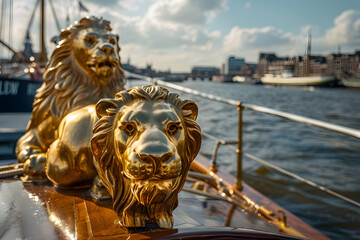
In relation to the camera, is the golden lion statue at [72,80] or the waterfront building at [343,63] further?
the waterfront building at [343,63]

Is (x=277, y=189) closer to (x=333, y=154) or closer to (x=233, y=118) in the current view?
(x=333, y=154)

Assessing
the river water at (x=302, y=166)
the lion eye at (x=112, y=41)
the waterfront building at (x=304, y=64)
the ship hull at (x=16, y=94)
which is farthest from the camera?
the waterfront building at (x=304, y=64)

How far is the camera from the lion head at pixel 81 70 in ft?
5.19

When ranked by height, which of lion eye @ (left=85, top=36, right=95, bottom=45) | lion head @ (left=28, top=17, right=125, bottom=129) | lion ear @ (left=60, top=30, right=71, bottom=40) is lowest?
lion head @ (left=28, top=17, right=125, bottom=129)

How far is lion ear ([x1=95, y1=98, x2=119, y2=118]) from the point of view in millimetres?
942

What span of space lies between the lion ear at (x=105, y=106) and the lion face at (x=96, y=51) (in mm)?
657

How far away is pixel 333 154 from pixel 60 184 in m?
6.29

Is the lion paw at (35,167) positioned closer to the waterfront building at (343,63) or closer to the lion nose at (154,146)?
the lion nose at (154,146)

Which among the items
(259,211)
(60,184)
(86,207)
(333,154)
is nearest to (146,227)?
(86,207)

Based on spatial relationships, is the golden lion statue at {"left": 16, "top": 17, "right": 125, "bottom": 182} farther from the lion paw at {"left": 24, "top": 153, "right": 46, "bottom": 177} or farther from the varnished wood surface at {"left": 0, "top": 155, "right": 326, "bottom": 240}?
the varnished wood surface at {"left": 0, "top": 155, "right": 326, "bottom": 240}

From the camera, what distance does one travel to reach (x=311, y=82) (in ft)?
148

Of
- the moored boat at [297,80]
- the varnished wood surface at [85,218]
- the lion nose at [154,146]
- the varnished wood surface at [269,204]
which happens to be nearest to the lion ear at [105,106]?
the lion nose at [154,146]

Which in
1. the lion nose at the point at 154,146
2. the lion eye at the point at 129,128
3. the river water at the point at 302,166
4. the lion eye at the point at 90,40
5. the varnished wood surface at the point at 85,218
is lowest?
the river water at the point at 302,166

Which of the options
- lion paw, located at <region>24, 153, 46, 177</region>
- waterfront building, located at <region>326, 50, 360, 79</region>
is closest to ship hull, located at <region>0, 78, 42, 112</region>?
lion paw, located at <region>24, 153, 46, 177</region>
